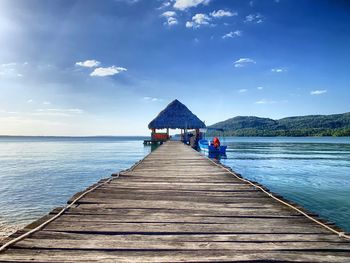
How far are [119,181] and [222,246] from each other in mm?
4739

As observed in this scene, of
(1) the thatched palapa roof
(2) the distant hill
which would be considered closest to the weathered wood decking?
(1) the thatched palapa roof

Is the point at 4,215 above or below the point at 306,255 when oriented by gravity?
below

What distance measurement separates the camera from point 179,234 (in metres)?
3.30

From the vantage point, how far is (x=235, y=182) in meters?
7.32

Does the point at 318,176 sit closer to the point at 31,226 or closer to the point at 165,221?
the point at 165,221

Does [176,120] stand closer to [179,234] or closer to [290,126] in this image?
[179,234]

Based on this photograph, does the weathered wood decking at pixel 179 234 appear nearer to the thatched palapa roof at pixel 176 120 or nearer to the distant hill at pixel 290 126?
the thatched palapa roof at pixel 176 120

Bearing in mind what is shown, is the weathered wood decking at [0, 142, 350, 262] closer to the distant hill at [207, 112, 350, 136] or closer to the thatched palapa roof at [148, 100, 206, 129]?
the thatched palapa roof at [148, 100, 206, 129]

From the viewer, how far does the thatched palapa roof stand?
4391 cm

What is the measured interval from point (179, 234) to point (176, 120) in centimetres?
4097

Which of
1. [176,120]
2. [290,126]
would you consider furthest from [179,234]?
[290,126]

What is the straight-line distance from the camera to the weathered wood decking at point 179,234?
8.89ft

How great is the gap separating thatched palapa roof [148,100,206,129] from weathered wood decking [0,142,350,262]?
38.6m

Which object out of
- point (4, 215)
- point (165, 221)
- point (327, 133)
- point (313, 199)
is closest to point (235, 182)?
point (165, 221)
